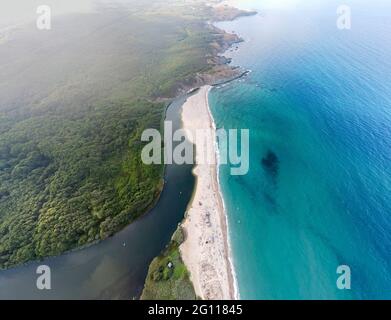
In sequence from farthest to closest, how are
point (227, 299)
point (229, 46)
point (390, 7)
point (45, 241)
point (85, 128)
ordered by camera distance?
point (390, 7), point (229, 46), point (85, 128), point (45, 241), point (227, 299)

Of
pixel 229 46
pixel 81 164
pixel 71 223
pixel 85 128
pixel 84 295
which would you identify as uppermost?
pixel 229 46

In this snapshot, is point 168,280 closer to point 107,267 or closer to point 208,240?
point 208,240

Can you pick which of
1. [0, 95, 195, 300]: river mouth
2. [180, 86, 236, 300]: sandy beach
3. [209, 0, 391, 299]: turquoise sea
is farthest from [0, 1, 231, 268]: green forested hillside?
[209, 0, 391, 299]: turquoise sea

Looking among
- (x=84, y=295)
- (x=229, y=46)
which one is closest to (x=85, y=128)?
(x=84, y=295)

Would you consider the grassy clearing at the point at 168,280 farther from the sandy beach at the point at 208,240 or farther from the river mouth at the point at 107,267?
the river mouth at the point at 107,267

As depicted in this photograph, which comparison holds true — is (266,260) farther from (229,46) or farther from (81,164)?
(229,46)

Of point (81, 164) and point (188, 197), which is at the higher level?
point (81, 164)

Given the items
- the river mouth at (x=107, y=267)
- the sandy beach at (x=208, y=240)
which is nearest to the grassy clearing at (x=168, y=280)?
the sandy beach at (x=208, y=240)

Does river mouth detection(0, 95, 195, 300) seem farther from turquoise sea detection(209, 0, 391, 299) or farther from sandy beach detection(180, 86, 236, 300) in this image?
turquoise sea detection(209, 0, 391, 299)
